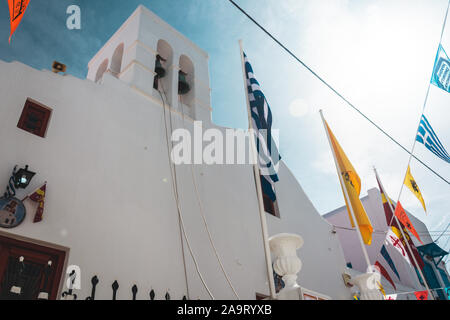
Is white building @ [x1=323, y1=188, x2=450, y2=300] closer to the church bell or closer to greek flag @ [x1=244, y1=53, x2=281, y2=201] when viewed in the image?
the church bell

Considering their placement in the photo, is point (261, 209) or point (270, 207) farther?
point (270, 207)

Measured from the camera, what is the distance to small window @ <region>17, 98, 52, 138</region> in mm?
4215

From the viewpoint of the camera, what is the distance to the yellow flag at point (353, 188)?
575cm

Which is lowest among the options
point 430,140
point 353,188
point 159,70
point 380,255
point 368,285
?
point 368,285

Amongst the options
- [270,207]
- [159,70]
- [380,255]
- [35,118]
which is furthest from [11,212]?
[380,255]

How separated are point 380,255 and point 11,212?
39.8 ft

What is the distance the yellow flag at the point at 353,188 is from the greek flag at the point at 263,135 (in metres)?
2.28

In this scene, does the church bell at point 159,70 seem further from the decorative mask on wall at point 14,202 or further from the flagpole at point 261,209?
the decorative mask on wall at point 14,202

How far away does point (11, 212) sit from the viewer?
348cm

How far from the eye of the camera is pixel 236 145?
759cm

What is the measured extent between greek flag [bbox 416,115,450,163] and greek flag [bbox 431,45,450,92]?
2.60 ft

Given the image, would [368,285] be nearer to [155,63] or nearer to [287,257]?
[287,257]

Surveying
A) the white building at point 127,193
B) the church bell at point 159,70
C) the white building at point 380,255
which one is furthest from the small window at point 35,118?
the white building at point 380,255

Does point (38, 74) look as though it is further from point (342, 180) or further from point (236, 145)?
point (342, 180)
